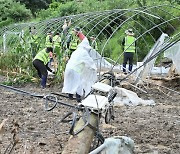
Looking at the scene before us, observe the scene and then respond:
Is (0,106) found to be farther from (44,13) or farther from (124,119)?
(44,13)

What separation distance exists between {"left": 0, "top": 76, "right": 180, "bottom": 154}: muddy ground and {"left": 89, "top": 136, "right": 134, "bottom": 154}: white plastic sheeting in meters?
0.79

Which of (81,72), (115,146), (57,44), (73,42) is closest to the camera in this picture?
(115,146)

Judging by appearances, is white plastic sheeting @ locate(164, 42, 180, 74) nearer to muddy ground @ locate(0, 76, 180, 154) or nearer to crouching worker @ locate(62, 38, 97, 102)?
muddy ground @ locate(0, 76, 180, 154)

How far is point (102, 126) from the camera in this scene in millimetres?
7105

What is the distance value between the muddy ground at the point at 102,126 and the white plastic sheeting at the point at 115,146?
2.58 feet

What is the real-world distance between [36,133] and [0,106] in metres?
2.93

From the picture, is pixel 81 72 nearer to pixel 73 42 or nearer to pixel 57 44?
pixel 73 42

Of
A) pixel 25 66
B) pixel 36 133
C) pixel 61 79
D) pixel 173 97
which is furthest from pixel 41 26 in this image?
pixel 36 133

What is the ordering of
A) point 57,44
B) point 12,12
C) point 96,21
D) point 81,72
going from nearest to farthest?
point 81,72 → point 57,44 → point 96,21 → point 12,12

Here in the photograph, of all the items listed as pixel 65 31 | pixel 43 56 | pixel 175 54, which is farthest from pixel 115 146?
pixel 65 31

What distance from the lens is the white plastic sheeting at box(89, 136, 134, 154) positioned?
4215mm

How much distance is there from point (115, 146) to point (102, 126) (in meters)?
2.82

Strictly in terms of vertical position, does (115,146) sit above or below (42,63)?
above

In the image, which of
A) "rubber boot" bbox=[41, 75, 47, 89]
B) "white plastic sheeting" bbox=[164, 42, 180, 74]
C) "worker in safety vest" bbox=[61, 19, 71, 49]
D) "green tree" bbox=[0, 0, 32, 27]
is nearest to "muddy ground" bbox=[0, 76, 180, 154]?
"white plastic sheeting" bbox=[164, 42, 180, 74]
